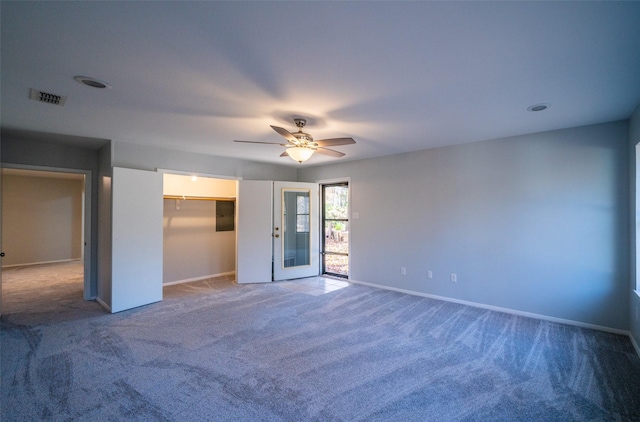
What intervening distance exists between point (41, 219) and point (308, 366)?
31.0ft

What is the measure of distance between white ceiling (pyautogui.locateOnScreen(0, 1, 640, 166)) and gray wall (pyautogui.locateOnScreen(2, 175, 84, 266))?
19.7 ft

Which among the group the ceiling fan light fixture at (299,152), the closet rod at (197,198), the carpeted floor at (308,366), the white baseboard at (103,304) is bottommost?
the carpeted floor at (308,366)

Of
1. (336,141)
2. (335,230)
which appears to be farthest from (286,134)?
(335,230)

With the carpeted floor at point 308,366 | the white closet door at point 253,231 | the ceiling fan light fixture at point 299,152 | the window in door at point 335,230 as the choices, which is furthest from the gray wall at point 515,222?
the ceiling fan light fixture at point 299,152

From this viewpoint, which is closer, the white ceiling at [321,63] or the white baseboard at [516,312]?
the white ceiling at [321,63]

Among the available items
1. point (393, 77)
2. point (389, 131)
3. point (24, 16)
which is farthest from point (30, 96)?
point (389, 131)

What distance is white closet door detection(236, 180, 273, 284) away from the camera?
5.66 metres

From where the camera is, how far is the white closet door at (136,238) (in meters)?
4.06

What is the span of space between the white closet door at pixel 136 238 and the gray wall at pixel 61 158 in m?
0.98

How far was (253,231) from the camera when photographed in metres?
5.76

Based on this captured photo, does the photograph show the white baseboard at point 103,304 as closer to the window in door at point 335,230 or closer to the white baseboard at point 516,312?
the window in door at point 335,230

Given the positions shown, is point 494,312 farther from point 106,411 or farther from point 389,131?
point 106,411

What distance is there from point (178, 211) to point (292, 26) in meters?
5.05

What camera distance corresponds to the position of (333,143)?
3.19m
